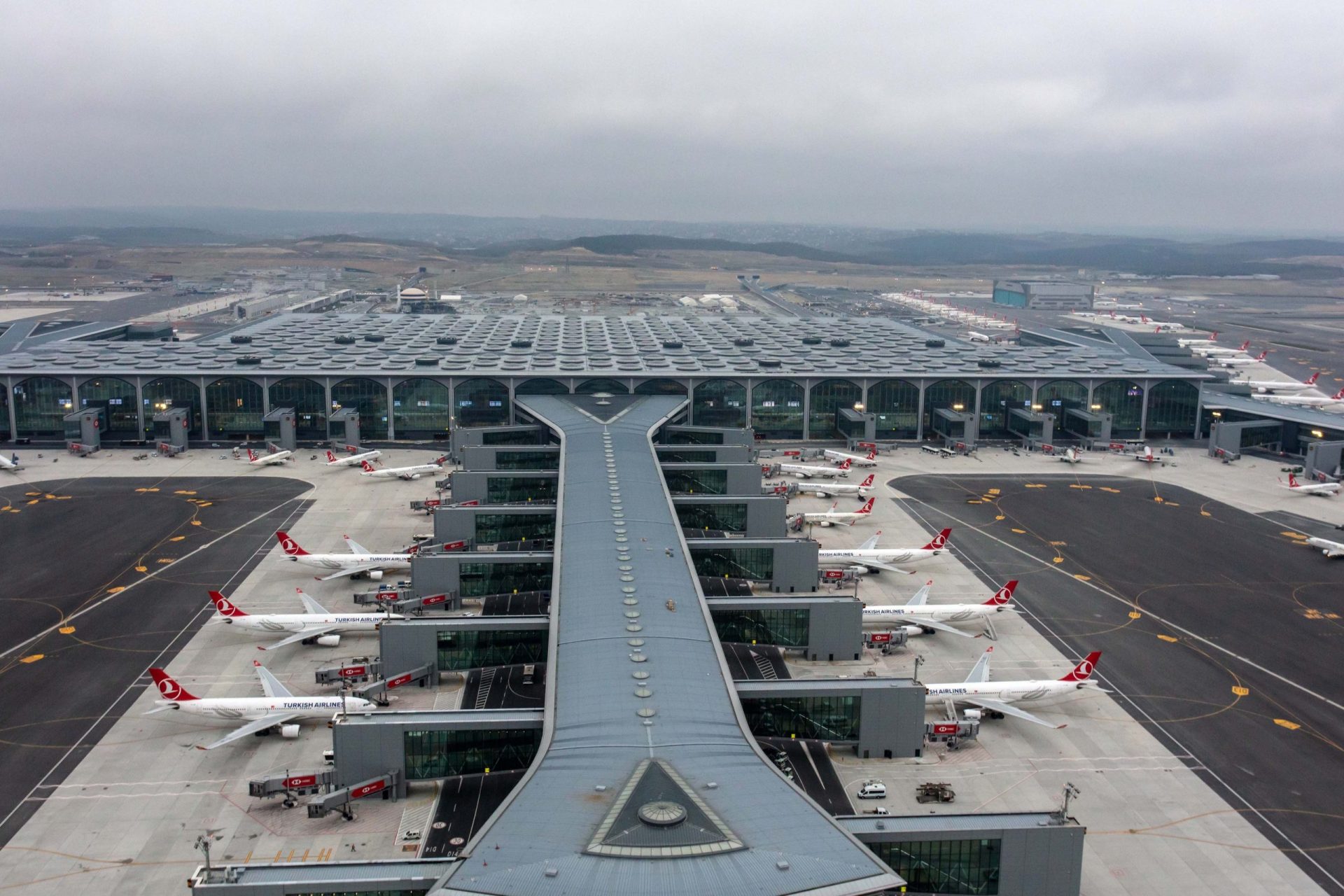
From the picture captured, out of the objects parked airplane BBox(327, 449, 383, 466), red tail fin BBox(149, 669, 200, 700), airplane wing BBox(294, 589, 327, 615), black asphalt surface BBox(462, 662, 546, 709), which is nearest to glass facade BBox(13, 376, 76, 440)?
parked airplane BBox(327, 449, 383, 466)

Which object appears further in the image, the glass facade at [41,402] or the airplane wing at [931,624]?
the glass facade at [41,402]

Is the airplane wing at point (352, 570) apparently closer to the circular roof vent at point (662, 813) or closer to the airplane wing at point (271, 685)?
the airplane wing at point (271, 685)

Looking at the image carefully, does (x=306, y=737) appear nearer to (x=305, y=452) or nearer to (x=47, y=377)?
(x=305, y=452)

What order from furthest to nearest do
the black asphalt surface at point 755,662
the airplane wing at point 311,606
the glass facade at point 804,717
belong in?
the airplane wing at point 311,606 → the black asphalt surface at point 755,662 → the glass facade at point 804,717

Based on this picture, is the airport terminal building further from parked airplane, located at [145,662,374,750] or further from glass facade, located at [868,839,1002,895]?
glass facade, located at [868,839,1002,895]

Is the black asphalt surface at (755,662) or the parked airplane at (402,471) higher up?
the parked airplane at (402,471)

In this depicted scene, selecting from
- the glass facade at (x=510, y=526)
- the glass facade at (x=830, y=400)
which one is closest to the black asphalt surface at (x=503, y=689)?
the glass facade at (x=510, y=526)

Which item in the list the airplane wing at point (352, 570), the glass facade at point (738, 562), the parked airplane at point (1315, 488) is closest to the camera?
the glass facade at point (738, 562)
